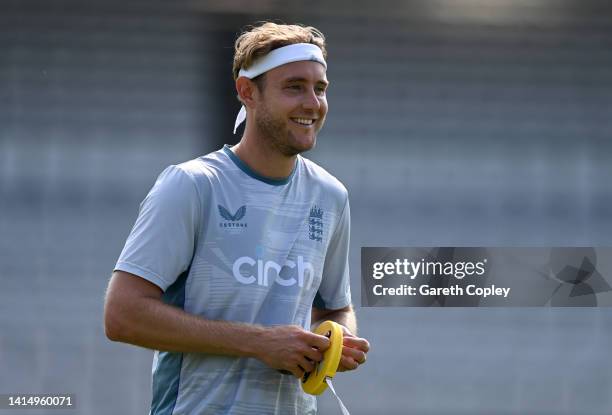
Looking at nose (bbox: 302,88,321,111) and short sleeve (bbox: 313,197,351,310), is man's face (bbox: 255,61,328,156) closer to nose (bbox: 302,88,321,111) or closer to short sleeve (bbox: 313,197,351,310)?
nose (bbox: 302,88,321,111)

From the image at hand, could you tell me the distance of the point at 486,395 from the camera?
3.87m

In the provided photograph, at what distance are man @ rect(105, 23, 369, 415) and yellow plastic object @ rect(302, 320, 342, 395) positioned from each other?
0.02m

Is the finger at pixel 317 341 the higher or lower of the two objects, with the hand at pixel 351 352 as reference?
higher

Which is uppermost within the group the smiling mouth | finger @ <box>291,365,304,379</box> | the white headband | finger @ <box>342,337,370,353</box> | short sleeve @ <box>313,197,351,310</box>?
the white headband

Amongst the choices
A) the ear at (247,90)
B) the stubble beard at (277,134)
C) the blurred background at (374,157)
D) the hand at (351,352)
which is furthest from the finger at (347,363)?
the blurred background at (374,157)

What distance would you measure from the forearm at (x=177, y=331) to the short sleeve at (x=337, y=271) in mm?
446

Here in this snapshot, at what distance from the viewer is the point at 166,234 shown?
206 cm

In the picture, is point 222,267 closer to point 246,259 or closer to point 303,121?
point 246,259

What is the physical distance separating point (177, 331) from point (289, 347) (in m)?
0.23

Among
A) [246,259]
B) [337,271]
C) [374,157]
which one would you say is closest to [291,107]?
[246,259]

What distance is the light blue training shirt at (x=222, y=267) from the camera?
6.81ft

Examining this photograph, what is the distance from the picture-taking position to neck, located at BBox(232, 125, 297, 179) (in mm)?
2252

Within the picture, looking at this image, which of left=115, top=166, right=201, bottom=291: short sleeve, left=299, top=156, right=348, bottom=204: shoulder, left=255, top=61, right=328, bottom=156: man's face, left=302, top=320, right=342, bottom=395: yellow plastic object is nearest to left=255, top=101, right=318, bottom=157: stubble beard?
left=255, top=61, right=328, bottom=156: man's face

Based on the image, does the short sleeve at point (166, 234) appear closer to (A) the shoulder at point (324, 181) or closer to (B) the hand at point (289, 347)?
(B) the hand at point (289, 347)
